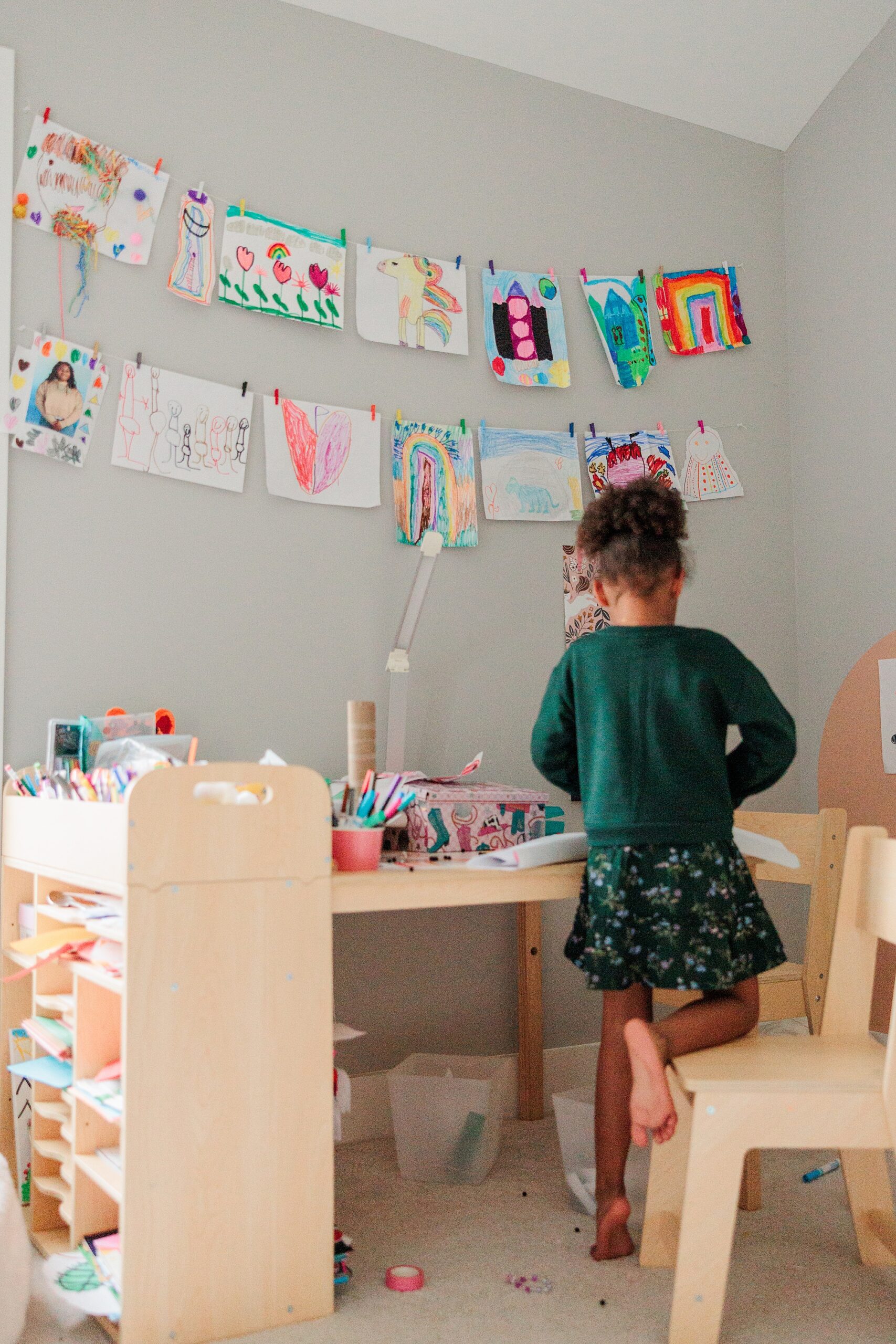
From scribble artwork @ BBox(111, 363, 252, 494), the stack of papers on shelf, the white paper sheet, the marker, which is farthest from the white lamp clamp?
the white paper sheet

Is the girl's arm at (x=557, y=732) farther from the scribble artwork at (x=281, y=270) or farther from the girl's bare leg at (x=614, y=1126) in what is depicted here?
the scribble artwork at (x=281, y=270)

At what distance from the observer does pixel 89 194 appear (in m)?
2.07

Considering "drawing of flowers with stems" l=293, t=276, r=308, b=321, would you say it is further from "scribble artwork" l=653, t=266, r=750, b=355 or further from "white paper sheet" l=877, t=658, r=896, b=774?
"white paper sheet" l=877, t=658, r=896, b=774

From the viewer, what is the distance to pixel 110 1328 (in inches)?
55.2

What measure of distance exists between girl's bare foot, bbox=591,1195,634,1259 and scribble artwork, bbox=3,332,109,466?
1544 millimetres

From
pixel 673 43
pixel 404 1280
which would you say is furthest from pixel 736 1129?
pixel 673 43

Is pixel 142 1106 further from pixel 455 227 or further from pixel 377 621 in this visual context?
pixel 455 227

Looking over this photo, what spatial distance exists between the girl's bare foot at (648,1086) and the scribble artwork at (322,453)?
4.21 feet

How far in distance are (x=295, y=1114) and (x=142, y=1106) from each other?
0.20 m

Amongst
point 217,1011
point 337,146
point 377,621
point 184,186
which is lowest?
point 217,1011

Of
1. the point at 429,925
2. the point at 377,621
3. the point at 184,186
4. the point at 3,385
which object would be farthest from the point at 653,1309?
the point at 184,186

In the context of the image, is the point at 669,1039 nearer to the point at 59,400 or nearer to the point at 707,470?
the point at 59,400

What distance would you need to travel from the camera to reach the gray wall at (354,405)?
2064 mm

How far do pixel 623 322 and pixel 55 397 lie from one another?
1331 mm
